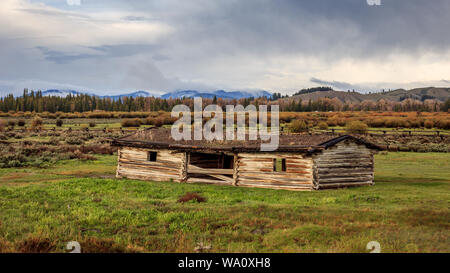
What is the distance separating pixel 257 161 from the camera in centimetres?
2041

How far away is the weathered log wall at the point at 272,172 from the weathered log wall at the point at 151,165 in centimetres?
406

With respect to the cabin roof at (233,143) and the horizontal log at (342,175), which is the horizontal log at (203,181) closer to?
the cabin roof at (233,143)

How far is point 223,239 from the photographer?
9750 mm

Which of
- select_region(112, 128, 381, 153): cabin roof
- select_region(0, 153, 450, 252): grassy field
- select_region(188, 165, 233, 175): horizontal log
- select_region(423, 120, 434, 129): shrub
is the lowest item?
select_region(0, 153, 450, 252): grassy field

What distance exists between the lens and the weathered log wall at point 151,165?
73.6ft

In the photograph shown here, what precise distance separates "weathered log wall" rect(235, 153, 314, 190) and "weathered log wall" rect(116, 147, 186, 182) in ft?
13.3

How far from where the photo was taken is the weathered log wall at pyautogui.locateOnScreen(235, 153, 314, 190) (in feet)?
62.5

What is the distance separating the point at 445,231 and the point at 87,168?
24980 mm

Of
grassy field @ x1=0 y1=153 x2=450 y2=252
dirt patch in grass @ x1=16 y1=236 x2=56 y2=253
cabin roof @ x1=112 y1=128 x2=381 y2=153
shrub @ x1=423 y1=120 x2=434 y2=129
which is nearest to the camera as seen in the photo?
dirt patch in grass @ x1=16 y1=236 x2=56 y2=253

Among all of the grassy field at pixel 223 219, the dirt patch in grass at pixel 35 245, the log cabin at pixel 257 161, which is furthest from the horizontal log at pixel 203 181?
the dirt patch in grass at pixel 35 245

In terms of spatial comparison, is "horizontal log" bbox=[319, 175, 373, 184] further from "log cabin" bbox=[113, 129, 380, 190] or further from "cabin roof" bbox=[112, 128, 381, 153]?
"cabin roof" bbox=[112, 128, 381, 153]

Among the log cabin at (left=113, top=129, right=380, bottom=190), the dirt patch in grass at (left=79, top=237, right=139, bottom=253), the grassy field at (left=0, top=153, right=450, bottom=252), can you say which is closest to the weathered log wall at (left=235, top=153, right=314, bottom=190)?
the log cabin at (left=113, top=129, right=380, bottom=190)

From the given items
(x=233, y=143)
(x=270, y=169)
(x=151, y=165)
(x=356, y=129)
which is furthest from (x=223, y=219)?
(x=356, y=129)
